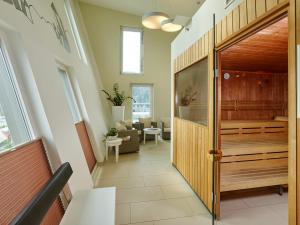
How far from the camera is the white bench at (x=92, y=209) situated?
142 centimetres

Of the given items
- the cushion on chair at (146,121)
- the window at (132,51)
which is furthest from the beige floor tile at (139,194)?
the window at (132,51)

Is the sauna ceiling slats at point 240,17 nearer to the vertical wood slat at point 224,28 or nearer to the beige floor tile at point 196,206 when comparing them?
the vertical wood slat at point 224,28

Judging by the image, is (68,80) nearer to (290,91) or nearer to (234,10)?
(234,10)

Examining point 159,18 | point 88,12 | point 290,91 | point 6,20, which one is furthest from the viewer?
point 88,12

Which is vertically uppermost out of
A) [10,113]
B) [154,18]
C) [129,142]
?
[154,18]

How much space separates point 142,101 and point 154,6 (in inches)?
130

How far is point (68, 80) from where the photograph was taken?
3.57 meters

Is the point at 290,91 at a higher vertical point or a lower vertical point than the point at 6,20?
lower

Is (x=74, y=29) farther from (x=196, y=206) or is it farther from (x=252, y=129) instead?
(x=196, y=206)

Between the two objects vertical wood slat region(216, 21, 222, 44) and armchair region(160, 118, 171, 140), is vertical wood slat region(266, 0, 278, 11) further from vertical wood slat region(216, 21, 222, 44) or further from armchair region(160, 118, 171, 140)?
armchair region(160, 118, 171, 140)

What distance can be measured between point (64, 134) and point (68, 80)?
174 centimetres

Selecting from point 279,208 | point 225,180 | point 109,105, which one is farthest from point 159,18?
point 109,105

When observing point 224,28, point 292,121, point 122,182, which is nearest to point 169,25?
point 224,28

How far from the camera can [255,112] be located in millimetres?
4156
